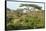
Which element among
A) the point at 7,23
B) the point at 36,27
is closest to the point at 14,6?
the point at 7,23

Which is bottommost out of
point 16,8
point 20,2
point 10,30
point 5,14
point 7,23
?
point 10,30

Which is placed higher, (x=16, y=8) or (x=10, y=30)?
(x=16, y=8)

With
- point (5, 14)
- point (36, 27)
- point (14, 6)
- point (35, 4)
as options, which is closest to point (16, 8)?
point (14, 6)

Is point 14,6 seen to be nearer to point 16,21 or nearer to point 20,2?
point 20,2

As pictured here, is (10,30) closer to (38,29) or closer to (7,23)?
(7,23)

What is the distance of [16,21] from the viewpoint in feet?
4.87

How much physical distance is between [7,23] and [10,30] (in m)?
0.13

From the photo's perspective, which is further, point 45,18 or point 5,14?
point 45,18

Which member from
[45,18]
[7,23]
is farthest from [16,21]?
[45,18]

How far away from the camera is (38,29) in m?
1.53
